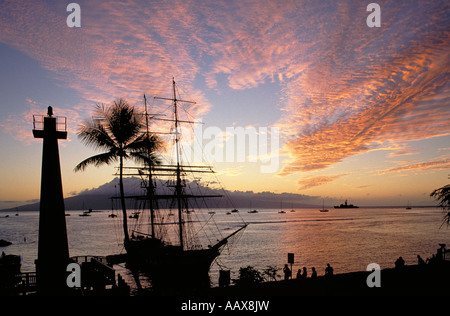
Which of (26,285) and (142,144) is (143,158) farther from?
(26,285)

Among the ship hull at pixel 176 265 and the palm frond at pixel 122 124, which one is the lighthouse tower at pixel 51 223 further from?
the ship hull at pixel 176 265

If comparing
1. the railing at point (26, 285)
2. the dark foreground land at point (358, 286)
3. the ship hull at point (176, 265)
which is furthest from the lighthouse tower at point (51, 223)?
the ship hull at point (176, 265)

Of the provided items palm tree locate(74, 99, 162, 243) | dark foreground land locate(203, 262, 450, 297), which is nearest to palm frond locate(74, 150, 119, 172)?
palm tree locate(74, 99, 162, 243)

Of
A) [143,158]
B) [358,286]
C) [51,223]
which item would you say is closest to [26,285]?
[51,223]

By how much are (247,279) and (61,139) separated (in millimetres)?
14885

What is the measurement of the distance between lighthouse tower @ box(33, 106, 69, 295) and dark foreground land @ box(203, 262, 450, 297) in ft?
26.8

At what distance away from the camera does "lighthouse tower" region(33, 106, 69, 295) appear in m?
14.9

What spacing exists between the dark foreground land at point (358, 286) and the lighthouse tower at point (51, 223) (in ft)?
26.8

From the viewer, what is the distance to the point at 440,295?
14664 millimetres

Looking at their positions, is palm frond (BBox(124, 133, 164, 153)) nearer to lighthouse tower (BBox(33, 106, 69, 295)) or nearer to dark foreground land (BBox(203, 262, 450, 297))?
lighthouse tower (BBox(33, 106, 69, 295))

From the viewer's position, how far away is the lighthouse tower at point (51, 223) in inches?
588

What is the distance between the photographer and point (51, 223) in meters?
15.1

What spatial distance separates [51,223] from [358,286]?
59.8ft
